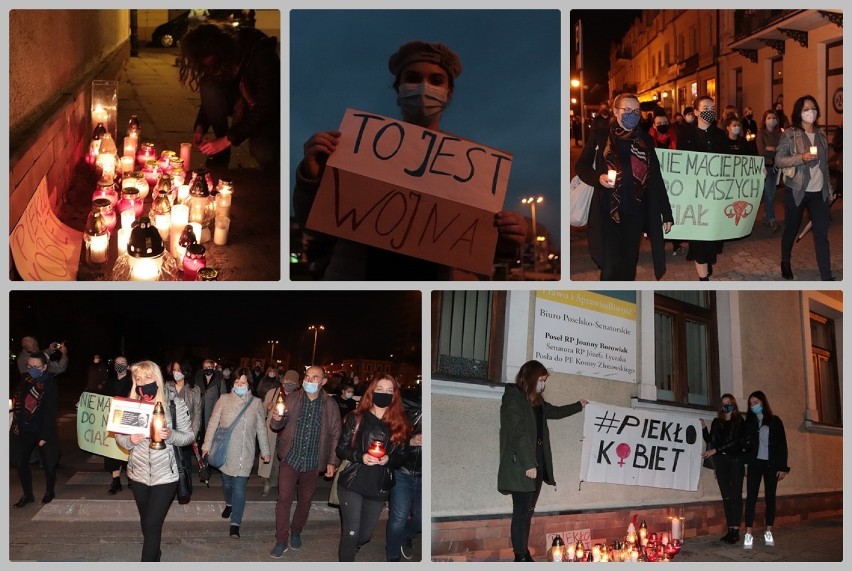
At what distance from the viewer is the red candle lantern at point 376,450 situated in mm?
6387

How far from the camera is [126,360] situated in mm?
7820

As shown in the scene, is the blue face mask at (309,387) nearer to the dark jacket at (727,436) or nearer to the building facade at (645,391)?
the building facade at (645,391)

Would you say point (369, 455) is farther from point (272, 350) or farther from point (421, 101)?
point (272, 350)

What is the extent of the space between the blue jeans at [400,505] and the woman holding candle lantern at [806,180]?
10.3ft

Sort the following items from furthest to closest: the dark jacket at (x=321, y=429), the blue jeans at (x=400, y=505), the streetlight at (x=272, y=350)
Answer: the streetlight at (x=272, y=350) < the dark jacket at (x=321, y=429) < the blue jeans at (x=400, y=505)

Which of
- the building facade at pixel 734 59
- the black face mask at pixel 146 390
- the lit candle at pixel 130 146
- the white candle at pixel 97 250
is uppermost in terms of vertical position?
the building facade at pixel 734 59

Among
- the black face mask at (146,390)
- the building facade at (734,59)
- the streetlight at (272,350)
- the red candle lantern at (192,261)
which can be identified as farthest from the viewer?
the streetlight at (272,350)

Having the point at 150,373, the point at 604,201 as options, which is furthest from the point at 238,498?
the point at 604,201

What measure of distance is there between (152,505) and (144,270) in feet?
5.66

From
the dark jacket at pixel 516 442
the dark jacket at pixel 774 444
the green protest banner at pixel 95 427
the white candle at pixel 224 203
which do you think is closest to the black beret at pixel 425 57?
the white candle at pixel 224 203

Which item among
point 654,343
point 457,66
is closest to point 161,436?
point 457,66

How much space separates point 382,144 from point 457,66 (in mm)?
739

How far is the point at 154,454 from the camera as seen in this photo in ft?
19.4

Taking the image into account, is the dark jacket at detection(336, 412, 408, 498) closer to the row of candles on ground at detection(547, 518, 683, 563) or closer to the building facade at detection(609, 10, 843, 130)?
the row of candles on ground at detection(547, 518, 683, 563)
